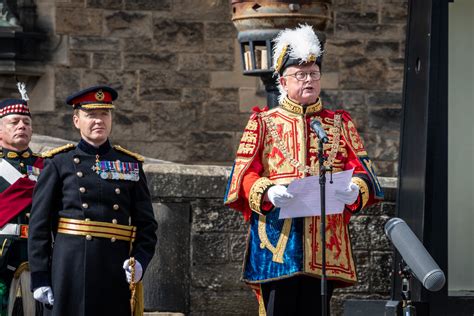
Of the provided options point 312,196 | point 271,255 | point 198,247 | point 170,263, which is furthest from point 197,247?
point 312,196

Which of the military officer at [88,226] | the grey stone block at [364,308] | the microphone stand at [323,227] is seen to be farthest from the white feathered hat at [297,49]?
the grey stone block at [364,308]

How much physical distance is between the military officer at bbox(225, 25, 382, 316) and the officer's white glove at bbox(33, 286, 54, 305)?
100 centimetres

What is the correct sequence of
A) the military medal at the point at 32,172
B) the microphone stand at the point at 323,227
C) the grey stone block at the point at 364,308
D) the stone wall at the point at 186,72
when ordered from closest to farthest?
the microphone stand at the point at 323,227 → the military medal at the point at 32,172 → the grey stone block at the point at 364,308 → the stone wall at the point at 186,72

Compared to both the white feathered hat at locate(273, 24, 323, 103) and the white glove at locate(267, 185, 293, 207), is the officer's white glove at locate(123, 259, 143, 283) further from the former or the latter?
the white feathered hat at locate(273, 24, 323, 103)

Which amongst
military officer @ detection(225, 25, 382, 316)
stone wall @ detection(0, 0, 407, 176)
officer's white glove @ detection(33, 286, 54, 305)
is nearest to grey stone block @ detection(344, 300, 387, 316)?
military officer @ detection(225, 25, 382, 316)

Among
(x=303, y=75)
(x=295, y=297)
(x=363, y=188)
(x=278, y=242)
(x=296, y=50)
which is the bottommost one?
(x=295, y=297)

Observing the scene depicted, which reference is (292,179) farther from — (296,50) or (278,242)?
(296,50)

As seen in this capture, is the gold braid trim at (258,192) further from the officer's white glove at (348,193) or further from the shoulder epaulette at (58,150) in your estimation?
the shoulder epaulette at (58,150)

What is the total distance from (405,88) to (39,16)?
5634 mm

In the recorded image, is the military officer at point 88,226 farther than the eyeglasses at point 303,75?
No

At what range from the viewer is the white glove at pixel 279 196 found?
27.5 feet

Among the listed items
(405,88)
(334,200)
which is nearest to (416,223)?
(405,88)

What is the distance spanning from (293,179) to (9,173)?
1707 millimetres

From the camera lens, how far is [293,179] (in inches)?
337
